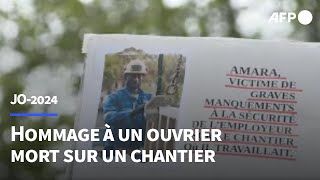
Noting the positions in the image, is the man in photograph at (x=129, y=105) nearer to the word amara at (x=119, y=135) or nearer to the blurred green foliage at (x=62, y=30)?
the word amara at (x=119, y=135)

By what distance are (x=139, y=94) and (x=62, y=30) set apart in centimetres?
41

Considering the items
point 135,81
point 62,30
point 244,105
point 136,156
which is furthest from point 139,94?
point 62,30

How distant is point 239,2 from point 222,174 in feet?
1.76

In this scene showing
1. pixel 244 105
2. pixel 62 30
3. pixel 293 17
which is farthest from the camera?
pixel 62 30

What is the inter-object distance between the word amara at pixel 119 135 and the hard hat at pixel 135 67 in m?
0.14

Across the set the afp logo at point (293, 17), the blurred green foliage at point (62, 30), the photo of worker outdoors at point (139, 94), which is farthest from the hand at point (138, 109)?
the afp logo at point (293, 17)

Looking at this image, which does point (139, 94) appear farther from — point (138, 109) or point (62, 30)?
point (62, 30)

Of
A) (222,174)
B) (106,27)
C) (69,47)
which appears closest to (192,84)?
(222,174)

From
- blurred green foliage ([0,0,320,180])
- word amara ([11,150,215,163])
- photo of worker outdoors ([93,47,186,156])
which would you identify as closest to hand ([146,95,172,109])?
photo of worker outdoors ([93,47,186,156])

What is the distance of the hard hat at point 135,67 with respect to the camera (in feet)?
3.73

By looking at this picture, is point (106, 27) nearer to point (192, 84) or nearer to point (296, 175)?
point (192, 84)

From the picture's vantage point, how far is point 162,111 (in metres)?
1.12

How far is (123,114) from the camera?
114 cm

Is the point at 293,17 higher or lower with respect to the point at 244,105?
higher
